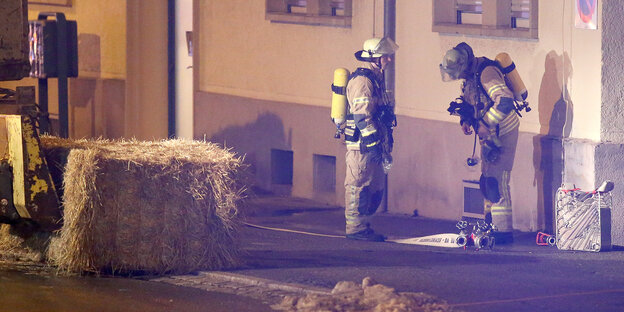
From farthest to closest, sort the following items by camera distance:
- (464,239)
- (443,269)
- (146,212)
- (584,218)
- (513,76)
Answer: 1. (513,76)
2. (464,239)
3. (584,218)
4. (443,269)
5. (146,212)

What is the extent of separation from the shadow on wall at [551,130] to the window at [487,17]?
476 millimetres

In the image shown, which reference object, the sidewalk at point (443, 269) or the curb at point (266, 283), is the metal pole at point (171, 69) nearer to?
the sidewalk at point (443, 269)

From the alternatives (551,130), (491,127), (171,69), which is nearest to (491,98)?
(491,127)

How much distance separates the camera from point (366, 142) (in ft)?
39.5

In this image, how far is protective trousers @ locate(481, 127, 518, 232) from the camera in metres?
12.1

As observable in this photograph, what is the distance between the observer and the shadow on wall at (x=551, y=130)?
39.9 ft

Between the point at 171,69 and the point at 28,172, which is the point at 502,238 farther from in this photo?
the point at 171,69

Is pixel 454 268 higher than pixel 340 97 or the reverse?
the reverse

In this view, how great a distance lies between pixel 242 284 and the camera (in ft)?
31.9

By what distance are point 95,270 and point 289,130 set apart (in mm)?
5887

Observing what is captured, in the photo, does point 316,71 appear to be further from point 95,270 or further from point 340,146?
point 95,270

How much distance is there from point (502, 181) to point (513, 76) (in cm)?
108

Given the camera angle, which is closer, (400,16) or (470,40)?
(470,40)

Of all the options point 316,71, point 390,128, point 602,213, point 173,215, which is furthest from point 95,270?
point 316,71
